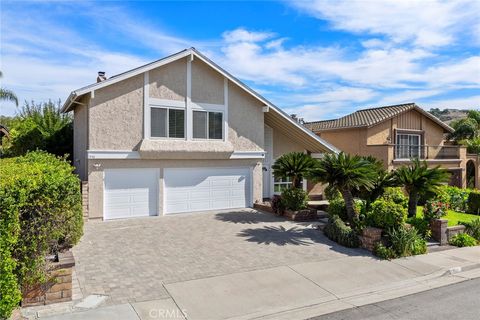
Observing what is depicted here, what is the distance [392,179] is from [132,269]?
9.67 m

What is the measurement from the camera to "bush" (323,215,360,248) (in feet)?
37.6

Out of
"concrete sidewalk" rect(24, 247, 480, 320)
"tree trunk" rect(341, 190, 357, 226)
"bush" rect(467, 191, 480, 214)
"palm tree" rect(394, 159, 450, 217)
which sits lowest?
"concrete sidewalk" rect(24, 247, 480, 320)

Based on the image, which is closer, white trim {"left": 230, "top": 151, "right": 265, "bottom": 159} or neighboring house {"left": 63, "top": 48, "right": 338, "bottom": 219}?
neighboring house {"left": 63, "top": 48, "right": 338, "bottom": 219}

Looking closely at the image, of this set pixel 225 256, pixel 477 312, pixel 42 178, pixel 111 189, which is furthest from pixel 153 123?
pixel 477 312

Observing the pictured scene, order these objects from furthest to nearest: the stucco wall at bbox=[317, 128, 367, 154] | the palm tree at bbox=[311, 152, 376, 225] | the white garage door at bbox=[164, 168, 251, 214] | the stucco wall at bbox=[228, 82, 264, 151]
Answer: the stucco wall at bbox=[317, 128, 367, 154]
the stucco wall at bbox=[228, 82, 264, 151]
the white garage door at bbox=[164, 168, 251, 214]
the palm tree at bbox=[311, 152, 376, 225]

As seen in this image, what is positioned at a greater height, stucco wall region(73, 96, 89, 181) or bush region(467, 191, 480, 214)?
stucco wall region(73, 96, 89, 181)

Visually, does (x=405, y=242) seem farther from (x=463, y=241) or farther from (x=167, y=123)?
(x=167, y=123)

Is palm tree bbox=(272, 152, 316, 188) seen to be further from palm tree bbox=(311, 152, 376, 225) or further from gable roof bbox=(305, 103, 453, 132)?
gable roof bbox=(305, 103, 453, 132)

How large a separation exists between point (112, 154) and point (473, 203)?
18446 millimetres

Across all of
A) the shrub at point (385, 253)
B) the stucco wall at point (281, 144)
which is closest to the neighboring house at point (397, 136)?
the stucco wall at point (281, 144)

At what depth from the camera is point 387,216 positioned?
1109 centimetres

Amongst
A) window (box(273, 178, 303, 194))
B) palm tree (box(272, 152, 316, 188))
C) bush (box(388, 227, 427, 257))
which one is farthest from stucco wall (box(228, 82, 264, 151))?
bush (box(388, 227, 427, 257))

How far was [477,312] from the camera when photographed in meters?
7.04

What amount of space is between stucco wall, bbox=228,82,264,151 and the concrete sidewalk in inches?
339
